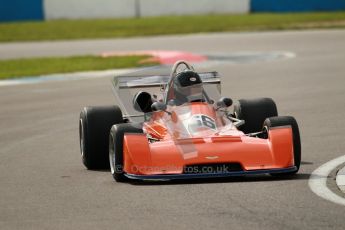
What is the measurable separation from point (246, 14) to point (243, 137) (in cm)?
3999

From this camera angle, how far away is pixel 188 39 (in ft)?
128

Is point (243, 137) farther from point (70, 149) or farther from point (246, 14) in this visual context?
point (246, 14)

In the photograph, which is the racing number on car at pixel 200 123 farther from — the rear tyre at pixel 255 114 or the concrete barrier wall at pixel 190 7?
the concrete barrier wall at pixel 190 7

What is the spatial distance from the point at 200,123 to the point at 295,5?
130ft

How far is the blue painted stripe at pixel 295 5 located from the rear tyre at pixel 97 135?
1528 inches

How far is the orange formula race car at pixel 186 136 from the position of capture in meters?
11.1

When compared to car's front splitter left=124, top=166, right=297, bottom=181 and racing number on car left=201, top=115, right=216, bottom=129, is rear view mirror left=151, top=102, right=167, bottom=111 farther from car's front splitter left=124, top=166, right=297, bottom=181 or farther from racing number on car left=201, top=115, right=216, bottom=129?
car's front splitter left=124, top=166, right=297, bottom=181

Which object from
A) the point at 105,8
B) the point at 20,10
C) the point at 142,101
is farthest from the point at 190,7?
the point at 142,101

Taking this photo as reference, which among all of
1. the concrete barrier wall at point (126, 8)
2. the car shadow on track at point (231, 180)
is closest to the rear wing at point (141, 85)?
the car shadow on track at point (231, 180)

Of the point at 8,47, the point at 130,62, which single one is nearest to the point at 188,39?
the point at 8,47

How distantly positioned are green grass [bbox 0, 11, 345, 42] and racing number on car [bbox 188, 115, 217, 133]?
3084 cm

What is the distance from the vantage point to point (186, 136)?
38.3 ft

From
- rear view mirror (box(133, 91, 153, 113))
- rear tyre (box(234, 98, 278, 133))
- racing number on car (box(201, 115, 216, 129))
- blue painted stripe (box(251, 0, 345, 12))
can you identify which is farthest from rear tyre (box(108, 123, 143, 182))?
blue painted stripe (box(251, 0, 345, 12))

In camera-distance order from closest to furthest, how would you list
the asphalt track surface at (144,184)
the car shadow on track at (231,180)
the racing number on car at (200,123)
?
the asphalt track surface at (144,184) < the car shadow on track at (231,180) < the racing number on car at (200,123)
